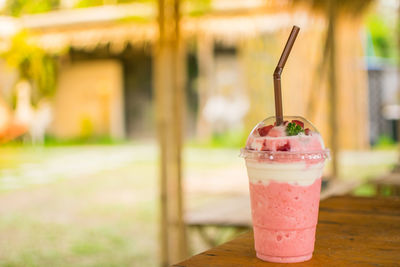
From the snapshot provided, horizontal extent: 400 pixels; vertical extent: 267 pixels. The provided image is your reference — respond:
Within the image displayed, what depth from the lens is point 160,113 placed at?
A: 110 inches

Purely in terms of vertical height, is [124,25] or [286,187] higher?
[124,25]

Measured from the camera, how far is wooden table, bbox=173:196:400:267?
858 millimetres

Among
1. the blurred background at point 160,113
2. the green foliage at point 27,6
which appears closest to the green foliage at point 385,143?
the blurred background at point 160,113

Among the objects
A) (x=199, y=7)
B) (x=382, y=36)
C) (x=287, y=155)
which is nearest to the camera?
(x=287, y=155)

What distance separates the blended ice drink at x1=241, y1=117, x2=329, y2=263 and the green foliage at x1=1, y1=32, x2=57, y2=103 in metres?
10.1

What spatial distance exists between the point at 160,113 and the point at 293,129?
1.96 metres

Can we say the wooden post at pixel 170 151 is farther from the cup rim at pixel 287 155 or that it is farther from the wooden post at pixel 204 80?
the wooden post at pixel 204 80

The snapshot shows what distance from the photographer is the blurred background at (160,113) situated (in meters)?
2.93

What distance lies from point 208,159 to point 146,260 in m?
5.18

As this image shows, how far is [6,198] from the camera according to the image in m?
5.55

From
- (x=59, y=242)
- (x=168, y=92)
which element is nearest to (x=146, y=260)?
(x=59, y=242)

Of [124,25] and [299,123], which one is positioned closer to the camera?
[299,123]

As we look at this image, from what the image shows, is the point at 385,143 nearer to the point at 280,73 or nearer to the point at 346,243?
the point at 346,243

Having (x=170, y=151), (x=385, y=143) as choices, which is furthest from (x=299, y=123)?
(x=385, y=143)
